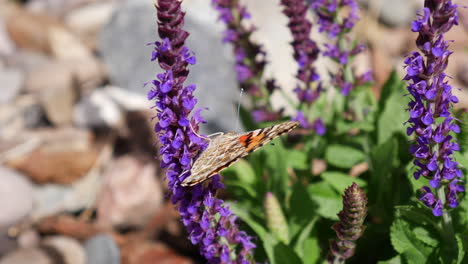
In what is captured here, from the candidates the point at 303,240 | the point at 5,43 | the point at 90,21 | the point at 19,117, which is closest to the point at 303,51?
the point at 303,240

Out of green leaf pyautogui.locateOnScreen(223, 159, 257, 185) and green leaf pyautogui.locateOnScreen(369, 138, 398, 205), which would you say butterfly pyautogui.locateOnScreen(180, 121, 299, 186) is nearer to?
green leaf pyautogui.locateOnScreen(369, 138, 398, 205)

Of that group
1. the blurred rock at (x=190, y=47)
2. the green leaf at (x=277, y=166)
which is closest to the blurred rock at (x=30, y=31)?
the blurred rock at (x=190, y=47)

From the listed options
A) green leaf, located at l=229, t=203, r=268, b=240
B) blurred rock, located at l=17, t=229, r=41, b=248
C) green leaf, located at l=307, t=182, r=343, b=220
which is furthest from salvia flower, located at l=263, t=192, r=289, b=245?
blurred rock, located at l=17, t=229, r=41, b=248

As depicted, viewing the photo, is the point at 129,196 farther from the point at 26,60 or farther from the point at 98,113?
the point at 26,60

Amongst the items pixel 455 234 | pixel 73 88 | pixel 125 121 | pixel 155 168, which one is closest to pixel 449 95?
pixel 455 234

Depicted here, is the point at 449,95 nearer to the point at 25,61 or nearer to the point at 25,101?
the point at 25,101

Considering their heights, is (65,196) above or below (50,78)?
below
